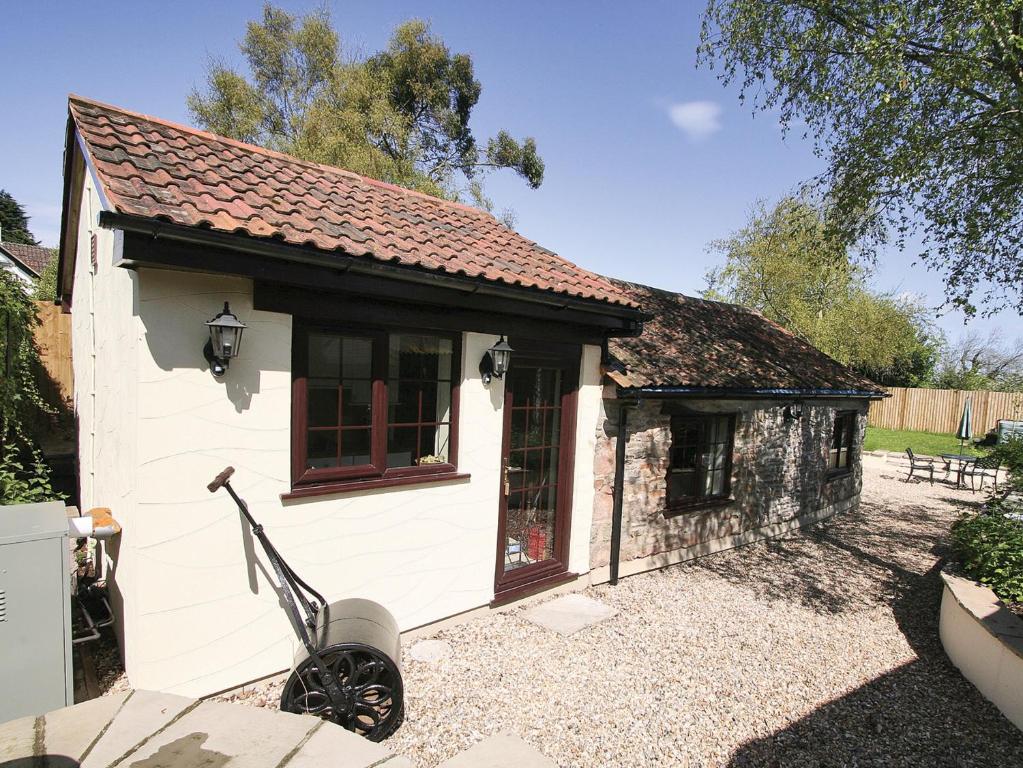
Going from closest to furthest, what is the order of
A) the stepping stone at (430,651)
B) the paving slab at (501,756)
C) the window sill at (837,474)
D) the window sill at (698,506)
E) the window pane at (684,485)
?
the paving slab at (501,756)
the stepping stone at (430,651)
the window sill at (698,506)
the window pane at (684,485)
the window sill at (837,474)

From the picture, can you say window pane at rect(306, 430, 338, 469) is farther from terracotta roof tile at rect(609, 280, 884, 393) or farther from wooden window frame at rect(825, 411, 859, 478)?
wooden window frame at rect(825, 411, 859, 478)

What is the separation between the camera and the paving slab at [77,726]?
184cm

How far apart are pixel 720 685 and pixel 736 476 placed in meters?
4.46

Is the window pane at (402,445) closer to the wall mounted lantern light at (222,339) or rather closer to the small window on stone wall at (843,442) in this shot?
the wall mounted lantern light at (222,339)

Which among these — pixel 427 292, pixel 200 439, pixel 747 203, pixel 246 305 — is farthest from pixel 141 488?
pixel 747 203

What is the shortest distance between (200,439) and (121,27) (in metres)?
6.47

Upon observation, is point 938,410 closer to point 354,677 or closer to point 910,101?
point 910,101

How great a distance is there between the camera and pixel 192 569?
4.01 meters

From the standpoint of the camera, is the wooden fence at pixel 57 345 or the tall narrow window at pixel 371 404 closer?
the tall narrow window at pixel 371 404

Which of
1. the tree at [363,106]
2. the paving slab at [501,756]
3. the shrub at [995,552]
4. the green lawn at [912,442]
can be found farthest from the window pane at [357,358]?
the green lawn at [912,442]

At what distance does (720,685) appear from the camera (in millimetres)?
4875

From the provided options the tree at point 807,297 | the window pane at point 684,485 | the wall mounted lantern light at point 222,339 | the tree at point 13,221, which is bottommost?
the window pane at point 684,485

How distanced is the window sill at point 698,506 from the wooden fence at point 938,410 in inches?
823

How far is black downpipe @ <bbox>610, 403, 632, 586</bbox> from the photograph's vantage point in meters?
6.86
